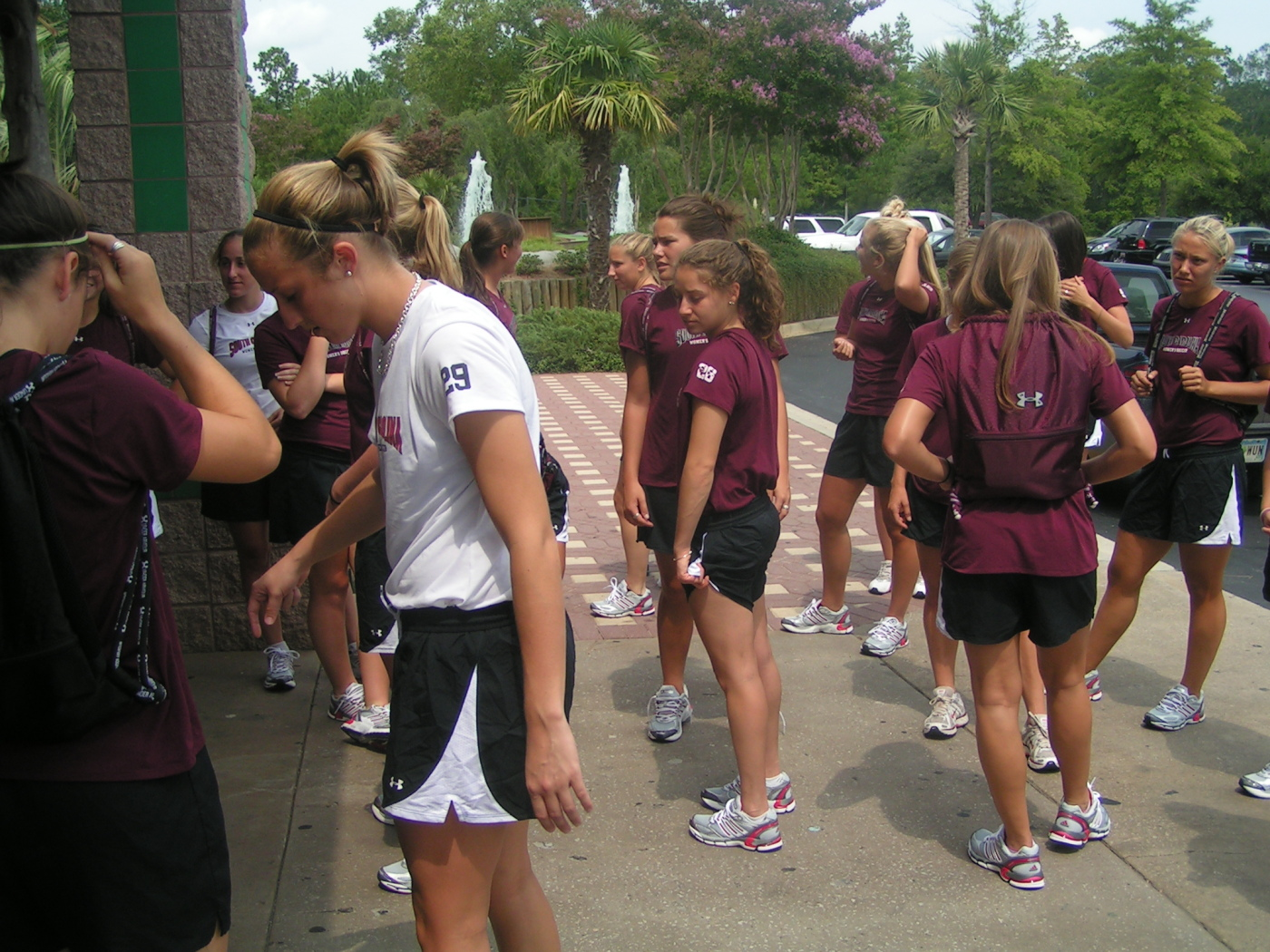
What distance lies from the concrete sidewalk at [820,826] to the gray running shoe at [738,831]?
42mm

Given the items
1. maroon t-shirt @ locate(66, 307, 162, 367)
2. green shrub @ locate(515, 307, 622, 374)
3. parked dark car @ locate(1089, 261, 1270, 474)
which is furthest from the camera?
green shrub @ locate(515, 307, 622, 374)

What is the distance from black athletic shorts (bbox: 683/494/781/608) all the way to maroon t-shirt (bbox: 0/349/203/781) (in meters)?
1.81

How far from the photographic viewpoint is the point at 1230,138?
42.4 meters

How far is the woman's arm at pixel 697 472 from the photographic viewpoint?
3426mm

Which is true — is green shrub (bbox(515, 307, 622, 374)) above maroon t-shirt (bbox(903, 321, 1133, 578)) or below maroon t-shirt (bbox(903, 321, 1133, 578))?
below

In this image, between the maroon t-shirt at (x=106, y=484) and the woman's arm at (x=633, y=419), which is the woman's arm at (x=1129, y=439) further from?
the maroon t-shirt at (x=106, y=484)

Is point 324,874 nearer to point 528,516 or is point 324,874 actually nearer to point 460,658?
point 460,658

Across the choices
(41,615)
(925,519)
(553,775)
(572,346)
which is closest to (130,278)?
(41,615)

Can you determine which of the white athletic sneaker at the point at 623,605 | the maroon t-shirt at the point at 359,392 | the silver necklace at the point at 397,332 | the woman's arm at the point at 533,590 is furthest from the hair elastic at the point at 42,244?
the white athletic sneaker at the point at 623,605

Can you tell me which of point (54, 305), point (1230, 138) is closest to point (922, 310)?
point (54, 305)

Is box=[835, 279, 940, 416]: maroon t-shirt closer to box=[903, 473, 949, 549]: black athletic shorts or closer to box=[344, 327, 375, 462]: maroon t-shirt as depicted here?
box=[903, 473, 949, 549]: black athletic shorts

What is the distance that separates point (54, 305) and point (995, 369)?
2.29m

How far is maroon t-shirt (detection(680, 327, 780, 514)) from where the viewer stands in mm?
3494

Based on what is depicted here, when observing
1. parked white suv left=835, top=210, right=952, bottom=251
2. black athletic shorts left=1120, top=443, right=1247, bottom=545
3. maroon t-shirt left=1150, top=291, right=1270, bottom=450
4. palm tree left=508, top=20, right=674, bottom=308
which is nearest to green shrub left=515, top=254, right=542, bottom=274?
palm tree left=508, top=20, right=674, bottom=308
